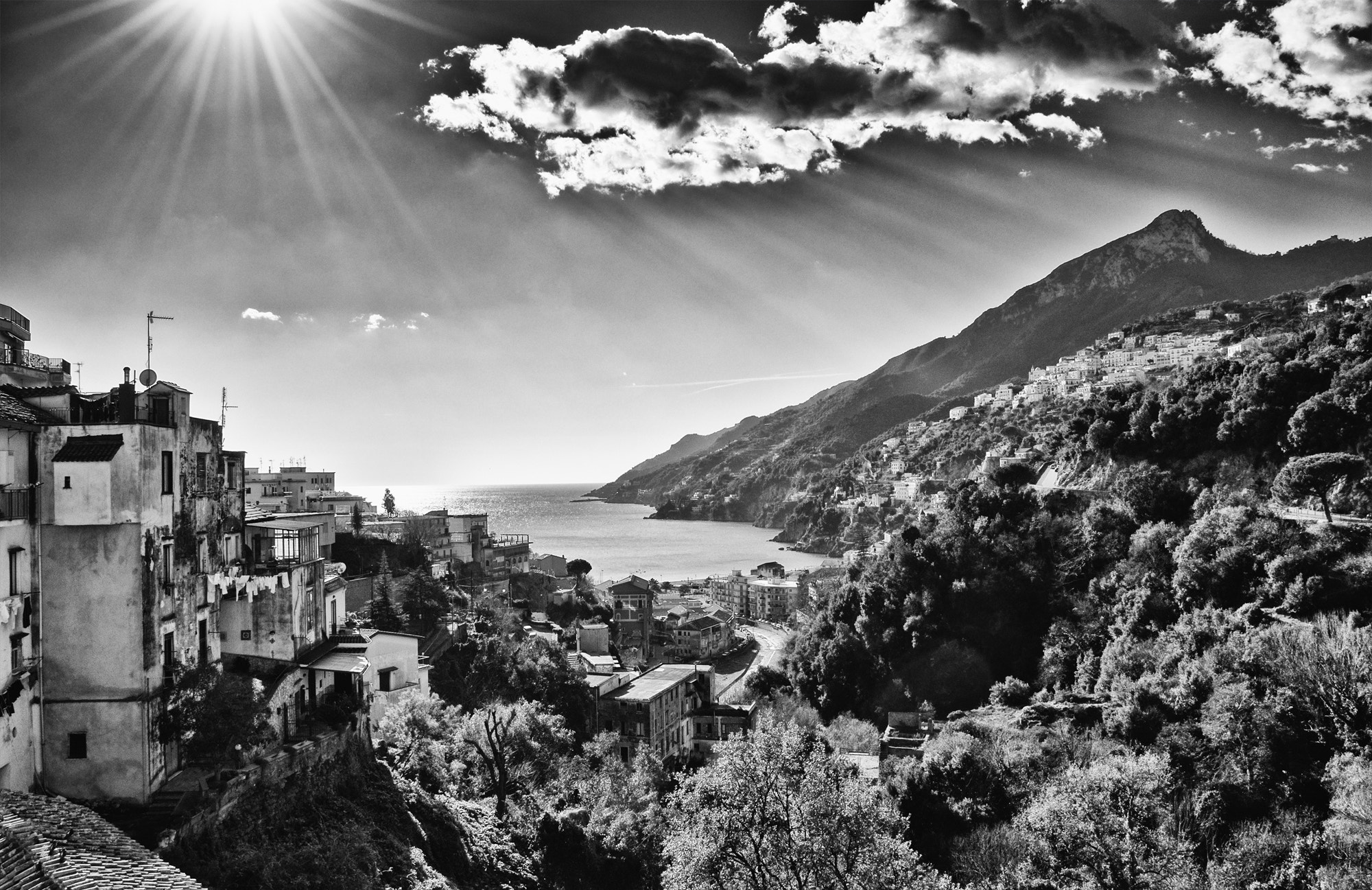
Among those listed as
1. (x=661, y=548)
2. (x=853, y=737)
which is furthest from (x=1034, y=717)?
(x=661, y=548)

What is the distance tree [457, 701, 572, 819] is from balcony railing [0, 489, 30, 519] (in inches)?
555

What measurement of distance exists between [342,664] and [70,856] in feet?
35.0

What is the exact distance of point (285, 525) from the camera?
2194 centimetres

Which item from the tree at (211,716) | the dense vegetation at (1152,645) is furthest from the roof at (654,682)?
the tree at (211,716)

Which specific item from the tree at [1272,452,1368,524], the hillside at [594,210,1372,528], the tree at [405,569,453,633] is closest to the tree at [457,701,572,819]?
the tree at [405,569,453,633]

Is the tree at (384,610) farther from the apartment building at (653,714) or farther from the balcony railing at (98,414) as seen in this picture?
the balcony railing at (98,414)

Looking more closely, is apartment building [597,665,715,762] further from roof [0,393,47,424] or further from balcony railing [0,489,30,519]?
roof [0,393,47,424]

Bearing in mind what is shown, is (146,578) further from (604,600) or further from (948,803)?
(604,600)

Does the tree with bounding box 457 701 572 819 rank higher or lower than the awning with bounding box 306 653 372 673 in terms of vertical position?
lower

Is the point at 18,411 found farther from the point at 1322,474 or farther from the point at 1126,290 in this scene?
the point at 1126,290

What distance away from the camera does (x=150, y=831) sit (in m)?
13.5

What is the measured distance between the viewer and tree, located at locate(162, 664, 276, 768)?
50.5ft

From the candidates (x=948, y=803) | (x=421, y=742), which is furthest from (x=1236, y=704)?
(x=421, y=742)

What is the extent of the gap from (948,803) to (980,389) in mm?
165915
